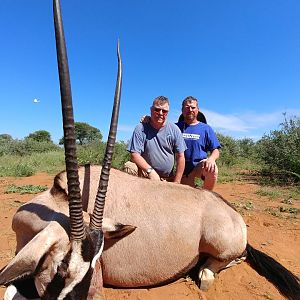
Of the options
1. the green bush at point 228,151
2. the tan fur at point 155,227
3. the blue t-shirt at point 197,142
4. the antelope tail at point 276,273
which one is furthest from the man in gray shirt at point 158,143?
the green bush at point 228,151

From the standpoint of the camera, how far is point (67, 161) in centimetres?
239

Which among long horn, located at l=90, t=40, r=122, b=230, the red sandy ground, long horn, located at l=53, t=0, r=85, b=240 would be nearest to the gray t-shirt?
the red sandy ground

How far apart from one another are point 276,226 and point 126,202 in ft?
11.5

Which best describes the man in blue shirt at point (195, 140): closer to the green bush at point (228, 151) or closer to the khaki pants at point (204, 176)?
the khaki pants at point (204, 176)

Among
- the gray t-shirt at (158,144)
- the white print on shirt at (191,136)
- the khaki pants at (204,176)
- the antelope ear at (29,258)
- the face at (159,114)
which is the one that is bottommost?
the antelope ear at (29,258)

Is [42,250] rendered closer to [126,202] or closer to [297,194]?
[126,202]

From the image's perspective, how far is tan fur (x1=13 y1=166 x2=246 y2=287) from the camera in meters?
3.35

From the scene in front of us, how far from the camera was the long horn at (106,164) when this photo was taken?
270 centimetres

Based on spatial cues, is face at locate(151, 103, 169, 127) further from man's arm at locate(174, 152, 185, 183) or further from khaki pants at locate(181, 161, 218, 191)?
khaki pants at locate(181, 161, 218, 191)

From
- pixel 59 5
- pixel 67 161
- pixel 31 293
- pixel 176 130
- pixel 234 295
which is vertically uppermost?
pixel 59 5

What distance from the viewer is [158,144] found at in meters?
5.45

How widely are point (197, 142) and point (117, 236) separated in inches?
132

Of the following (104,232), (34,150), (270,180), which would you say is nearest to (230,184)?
(270,180)

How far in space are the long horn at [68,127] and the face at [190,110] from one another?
3.82 meters
